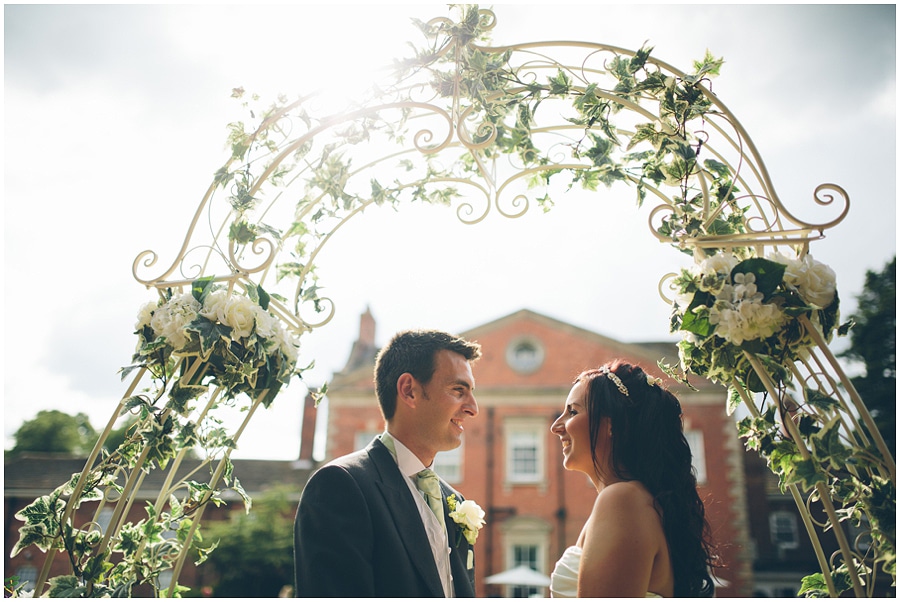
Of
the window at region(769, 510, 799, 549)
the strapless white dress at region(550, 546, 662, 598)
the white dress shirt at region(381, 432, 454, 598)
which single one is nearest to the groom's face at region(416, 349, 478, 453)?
the white dress shirt at region(381, 432, 454, 598)

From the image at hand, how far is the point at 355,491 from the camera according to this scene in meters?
2.31

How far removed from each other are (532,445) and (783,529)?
377 inches

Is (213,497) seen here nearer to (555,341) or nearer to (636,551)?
(636,551)

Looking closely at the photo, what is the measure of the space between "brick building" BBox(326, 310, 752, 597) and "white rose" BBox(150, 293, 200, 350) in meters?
14.6

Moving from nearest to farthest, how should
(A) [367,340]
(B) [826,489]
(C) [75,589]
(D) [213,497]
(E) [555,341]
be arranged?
(B) [826,489], (C) [75,589], (D) [213,497], (E) [555,341], (A) [367,340]

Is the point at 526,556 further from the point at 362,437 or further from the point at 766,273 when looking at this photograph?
the point at 766,273

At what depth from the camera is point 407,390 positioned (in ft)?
9.42

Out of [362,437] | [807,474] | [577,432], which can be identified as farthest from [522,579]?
[807,474]

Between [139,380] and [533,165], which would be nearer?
[139,380]

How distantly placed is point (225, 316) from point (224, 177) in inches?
25.7

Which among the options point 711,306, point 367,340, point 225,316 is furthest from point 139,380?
point 367,340

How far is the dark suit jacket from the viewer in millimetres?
2125

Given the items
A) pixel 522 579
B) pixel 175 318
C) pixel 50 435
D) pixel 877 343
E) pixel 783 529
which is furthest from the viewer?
pixel 50 435

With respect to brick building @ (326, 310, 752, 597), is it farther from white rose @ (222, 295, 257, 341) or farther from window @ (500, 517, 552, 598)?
white rose @ (222, 295, 257, 341)
